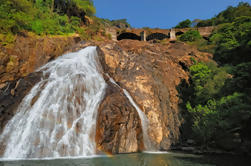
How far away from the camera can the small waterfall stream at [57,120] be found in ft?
32.4

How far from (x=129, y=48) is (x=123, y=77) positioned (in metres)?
6.36

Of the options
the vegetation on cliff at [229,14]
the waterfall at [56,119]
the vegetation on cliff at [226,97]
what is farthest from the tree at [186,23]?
the waterfall at [56,119]

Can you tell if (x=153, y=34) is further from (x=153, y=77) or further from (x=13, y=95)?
(x=13, y=95)

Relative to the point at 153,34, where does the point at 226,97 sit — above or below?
below

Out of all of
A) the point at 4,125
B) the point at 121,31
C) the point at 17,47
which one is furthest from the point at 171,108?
the point at 121,31

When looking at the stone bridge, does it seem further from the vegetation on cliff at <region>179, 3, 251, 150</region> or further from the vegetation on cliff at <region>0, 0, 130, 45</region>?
Result: the vegetation on cliff at <region>179, 3, 251, 150</region>

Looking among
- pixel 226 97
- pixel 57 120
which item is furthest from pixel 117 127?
pixel 226 97

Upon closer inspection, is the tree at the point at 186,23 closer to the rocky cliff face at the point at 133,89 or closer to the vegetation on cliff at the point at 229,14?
the vegetation on cliff at the point at 229,14

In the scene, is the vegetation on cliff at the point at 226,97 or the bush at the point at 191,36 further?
the bush at the point at 191,36

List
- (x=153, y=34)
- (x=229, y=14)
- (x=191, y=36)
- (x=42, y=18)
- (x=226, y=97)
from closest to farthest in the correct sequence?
1. (x=226, y=97)
2. (x=42, y=18)
3. (x=191, y=36)
4. (x=153, y=34)
5. (x=229, y=14)

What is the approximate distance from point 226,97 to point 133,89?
768 cm

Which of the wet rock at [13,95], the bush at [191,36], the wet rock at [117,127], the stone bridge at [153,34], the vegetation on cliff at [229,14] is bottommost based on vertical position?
the wet rock at [117,127]

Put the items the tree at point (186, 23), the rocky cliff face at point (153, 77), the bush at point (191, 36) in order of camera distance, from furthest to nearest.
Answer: the tree at point (186, 23), the bush at point (191, 36), the rocky cliff face at point (153, 77)

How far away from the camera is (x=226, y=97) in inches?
467
